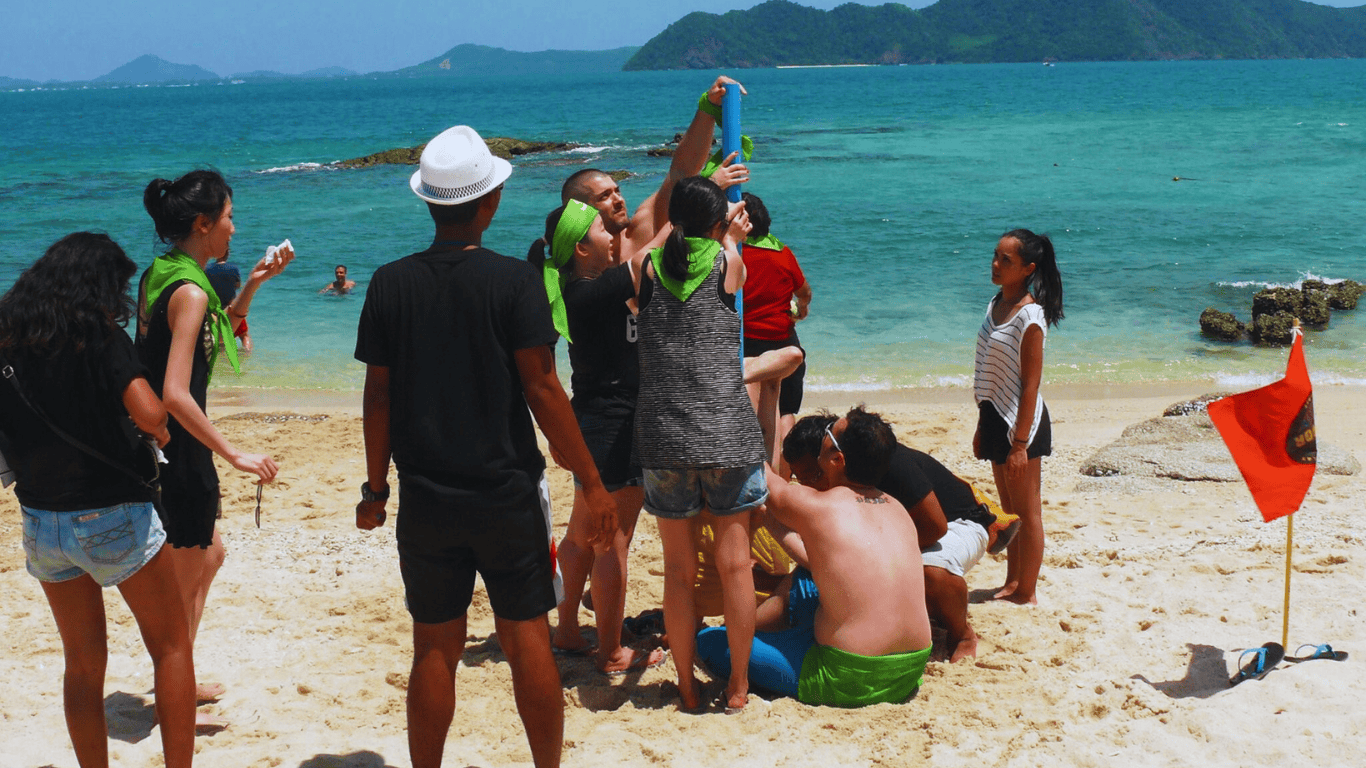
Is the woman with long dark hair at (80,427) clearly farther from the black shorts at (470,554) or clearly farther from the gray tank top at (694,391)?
the gray tank top at (694,391)

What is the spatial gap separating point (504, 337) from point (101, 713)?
1696mm

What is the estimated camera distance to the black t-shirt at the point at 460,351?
294 centimetres

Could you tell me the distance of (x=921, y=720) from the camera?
12.8ft

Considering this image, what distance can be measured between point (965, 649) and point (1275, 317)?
896cm

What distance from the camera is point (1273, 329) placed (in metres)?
11.5

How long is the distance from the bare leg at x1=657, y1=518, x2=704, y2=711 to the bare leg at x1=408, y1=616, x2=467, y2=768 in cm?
76

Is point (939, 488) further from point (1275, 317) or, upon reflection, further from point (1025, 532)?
point (1275, 317)

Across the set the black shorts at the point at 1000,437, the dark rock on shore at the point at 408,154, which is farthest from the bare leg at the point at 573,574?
the dark rock on shore at the point at 408,154

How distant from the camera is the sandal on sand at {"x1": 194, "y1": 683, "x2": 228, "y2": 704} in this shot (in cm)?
→ 423

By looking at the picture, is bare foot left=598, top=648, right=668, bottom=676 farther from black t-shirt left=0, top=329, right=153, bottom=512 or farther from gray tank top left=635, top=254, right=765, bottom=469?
black t-shirt left=0, top=329, right=153, bottom=512

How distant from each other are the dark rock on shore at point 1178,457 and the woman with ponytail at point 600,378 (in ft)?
11.8

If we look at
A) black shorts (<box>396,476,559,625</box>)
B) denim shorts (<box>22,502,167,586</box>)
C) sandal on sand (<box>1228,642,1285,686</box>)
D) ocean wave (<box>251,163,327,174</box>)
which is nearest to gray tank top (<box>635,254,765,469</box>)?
black shorts (<box>396,476,559,625</box>)

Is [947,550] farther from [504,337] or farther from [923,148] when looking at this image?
[923,148]

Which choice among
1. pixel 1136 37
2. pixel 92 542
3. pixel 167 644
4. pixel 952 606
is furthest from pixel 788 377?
pixel 1136 37
